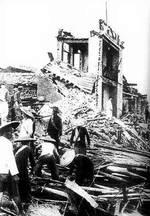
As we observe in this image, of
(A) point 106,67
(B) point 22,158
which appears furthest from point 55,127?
(A) point 106,67

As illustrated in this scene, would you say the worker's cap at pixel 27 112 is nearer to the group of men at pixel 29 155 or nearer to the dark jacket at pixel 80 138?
the group of men at pixel 29 155

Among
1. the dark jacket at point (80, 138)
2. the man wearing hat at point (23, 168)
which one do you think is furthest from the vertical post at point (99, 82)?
the man wearing hat at point (23, 168)

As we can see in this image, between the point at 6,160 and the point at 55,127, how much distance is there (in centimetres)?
88

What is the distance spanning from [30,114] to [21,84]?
1.47ft

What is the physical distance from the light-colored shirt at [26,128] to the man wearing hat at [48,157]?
0.80 ft

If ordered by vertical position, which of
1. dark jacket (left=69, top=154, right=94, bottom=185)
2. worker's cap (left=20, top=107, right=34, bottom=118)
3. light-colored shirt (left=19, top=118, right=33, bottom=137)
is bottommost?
dark jacket (left=69, top=154, right=94, bottom=185)

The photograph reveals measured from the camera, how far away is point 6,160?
2.95 metres

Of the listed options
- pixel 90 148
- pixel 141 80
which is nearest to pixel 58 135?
pixel 90 148

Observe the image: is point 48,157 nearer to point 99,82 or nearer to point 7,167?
point 7,167

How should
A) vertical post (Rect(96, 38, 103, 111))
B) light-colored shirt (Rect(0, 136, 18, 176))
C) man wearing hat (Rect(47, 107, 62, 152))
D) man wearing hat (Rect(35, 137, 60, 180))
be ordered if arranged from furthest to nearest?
vertical post (Rect(96, 38, 103, 111)) → man wearing hat (Rect(47, 107, 62, 152)) → man wearing hat (Rect(35, 137, 60, 180)) → light-colored shirt (Rect(0, 136, 18, 176))

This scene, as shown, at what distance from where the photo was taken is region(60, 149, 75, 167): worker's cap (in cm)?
348

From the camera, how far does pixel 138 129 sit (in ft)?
12.0

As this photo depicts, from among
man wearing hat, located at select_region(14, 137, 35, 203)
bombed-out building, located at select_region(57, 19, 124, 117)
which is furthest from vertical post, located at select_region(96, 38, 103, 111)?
man wearing hat, located at select_region(14, 137, 35, 203)

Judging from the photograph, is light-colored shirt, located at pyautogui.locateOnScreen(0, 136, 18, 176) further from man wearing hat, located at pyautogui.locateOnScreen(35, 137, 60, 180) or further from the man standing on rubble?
the man standing on rubble
